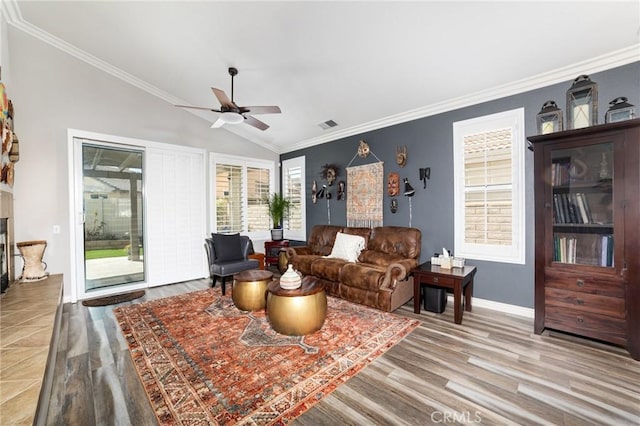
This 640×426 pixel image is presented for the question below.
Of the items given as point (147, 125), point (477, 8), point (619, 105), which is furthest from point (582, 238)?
point (147, 125)

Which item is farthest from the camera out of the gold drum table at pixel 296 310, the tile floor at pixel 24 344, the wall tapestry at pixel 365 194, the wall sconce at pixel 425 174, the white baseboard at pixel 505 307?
the wall tapestry at pixel 365 194

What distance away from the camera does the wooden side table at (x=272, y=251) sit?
5.80 m

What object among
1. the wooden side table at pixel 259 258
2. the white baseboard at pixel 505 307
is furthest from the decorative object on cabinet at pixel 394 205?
the wooden side table at pixel 259 258

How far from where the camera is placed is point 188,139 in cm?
516

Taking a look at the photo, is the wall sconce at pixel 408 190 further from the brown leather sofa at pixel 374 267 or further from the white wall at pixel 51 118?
the white wall at pixel 51 118

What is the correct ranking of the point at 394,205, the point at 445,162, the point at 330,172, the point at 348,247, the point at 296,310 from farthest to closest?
the point at 330,172 < the point at 394,205 < the point at 348,247 < the point at 445,162 < the point at 296,310

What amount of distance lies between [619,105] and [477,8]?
5.91 ft

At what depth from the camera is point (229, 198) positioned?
578 cm

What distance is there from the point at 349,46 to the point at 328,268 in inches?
113

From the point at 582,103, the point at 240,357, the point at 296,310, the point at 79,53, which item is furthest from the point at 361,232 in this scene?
the point at 79,53

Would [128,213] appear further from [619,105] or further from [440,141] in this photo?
[619,105]

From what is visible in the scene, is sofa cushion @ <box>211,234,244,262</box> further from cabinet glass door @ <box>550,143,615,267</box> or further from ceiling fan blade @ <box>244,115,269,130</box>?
cabinet glass door @ <box>550,143,615,267</box>

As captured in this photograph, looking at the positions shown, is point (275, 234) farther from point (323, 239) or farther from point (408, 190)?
point (408, 190)

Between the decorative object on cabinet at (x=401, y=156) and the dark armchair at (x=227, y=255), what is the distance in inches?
114
